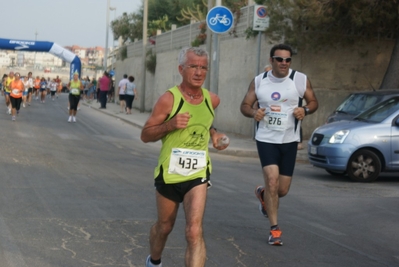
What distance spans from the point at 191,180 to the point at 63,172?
7721mm

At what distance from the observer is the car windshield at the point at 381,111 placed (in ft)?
46.4

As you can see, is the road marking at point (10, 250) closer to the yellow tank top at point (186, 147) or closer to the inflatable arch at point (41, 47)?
the yellow tank top at point (186, 147)

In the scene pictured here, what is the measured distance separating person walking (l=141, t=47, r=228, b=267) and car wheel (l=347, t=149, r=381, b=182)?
27.5 feet

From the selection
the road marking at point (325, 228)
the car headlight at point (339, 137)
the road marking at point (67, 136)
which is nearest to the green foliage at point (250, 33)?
the road marking at point (67, 136)

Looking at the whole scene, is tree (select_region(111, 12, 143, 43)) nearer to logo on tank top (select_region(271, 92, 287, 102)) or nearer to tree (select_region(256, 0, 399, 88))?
tree (select_region(256, 0, 399, 88))

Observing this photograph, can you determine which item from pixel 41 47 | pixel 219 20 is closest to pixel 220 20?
pixel 219 20

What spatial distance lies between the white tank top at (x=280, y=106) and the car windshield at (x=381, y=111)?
6297 mm

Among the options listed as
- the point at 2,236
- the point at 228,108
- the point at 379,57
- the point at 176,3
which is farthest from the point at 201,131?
the point at 176,3

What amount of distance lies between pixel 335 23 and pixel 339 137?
7.21 m

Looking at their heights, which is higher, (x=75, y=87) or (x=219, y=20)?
(x=219, y=20)

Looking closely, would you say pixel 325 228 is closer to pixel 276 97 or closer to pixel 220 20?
pixel 276 97

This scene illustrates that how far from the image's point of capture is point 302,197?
11398 mm

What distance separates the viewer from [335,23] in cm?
2028

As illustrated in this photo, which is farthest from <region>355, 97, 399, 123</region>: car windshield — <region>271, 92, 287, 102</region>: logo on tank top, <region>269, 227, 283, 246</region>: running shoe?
<region>269, 227, 283, 246</region>: running shoe
